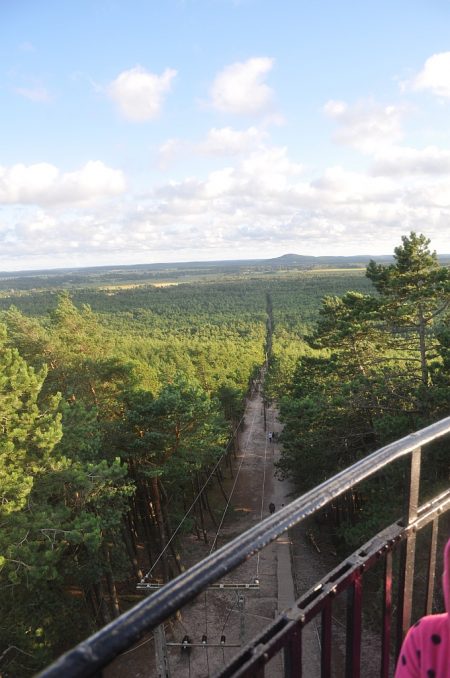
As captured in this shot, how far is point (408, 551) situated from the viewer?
1646mm

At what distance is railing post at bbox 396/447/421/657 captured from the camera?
62.3 inches

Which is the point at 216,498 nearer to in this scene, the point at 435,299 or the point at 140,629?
the point at 435,299

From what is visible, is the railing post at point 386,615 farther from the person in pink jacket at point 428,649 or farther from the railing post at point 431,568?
the person in pink jacket at point 428,649

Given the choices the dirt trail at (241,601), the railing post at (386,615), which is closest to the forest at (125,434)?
the dirt trail at (241,601)

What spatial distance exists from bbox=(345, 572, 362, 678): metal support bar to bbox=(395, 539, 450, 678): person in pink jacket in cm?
27

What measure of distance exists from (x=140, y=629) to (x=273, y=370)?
120 ft

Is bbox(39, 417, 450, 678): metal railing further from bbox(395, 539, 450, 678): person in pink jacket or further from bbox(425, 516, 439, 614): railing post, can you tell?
bbox(395, 539, 450, 678): person in pink jacket

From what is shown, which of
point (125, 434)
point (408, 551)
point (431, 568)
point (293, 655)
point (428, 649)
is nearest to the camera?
point (428, 649)

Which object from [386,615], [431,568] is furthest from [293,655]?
[431,568]

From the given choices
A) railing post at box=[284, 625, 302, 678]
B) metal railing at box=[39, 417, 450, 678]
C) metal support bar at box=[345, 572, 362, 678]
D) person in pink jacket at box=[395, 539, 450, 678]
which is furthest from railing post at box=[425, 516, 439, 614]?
railing post at box=[284, 625, 302, 678]

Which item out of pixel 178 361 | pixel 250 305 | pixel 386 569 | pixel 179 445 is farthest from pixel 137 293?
pixel 386 569

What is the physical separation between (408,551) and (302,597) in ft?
2.06

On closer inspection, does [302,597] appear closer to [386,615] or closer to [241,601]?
[386,615]

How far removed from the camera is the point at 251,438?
4016 cm
